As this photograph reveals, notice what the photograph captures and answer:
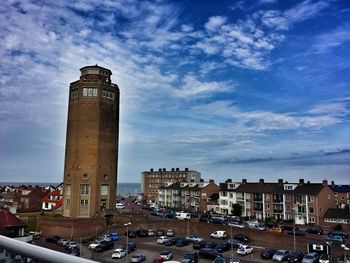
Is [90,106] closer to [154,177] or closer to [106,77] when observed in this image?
[106,77]

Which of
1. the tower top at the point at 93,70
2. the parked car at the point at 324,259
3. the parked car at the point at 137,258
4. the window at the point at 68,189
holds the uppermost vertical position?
the tower top at the point at 93,70

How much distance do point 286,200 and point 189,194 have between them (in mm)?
29133

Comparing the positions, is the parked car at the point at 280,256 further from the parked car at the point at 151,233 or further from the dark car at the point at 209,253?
the parked car at the point at 151,233

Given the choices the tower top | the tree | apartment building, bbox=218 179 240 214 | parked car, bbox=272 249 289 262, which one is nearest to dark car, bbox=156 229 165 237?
parked car, bbox=272 249 289 262

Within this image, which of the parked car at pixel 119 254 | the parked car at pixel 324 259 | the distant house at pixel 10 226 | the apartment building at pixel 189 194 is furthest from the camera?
the apartment building at pixel 189 194

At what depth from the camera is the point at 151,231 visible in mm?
49781

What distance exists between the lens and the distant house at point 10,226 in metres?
33.4

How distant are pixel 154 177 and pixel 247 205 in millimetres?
51749

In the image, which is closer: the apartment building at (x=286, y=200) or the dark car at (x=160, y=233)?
the dark car at (x=160, y=233)

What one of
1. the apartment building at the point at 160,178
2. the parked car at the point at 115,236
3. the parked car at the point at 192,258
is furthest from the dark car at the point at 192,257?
the apartment building at the point at 160,178

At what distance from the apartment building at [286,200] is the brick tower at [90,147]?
96.2 ft

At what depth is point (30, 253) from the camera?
2.60 meters

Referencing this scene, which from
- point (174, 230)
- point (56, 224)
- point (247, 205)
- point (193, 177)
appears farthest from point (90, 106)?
point (193, 177)

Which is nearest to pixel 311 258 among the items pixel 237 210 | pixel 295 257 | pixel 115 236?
pixel 295 257
